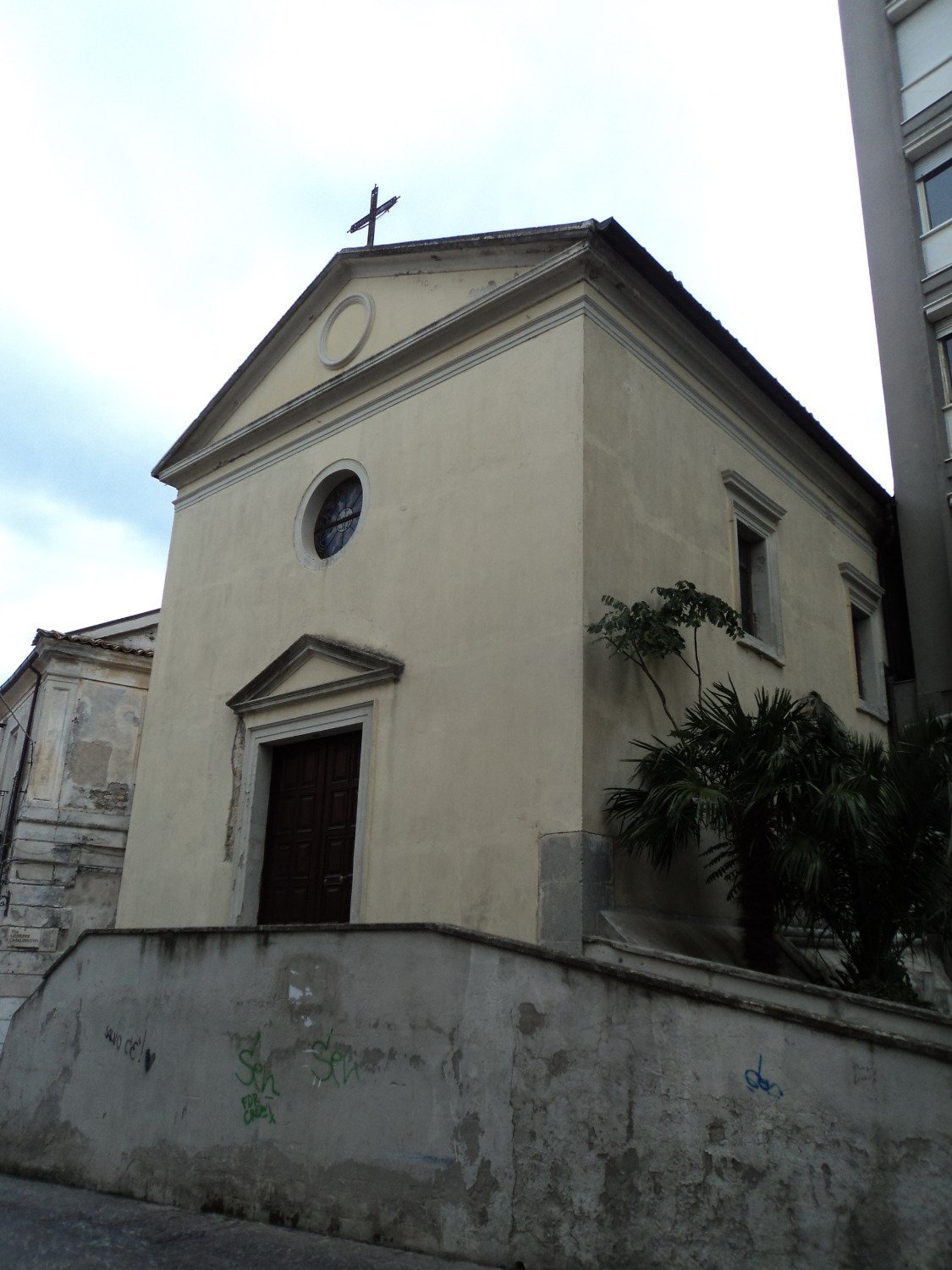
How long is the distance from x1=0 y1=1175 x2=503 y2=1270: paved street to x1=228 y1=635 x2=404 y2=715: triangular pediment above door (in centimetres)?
464

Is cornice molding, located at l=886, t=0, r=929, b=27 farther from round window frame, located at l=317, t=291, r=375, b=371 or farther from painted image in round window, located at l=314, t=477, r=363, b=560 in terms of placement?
painted image in round window, located at l=314, t=477, r=363, b=560

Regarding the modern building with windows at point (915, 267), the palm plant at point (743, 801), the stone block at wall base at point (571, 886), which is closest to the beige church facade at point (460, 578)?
the stone block at wall base at point (571, 886)

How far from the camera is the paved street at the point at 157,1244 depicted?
5105 millimetres

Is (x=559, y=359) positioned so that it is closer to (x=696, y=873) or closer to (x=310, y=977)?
(x=696, y=873)

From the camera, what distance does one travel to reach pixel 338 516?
11.5m

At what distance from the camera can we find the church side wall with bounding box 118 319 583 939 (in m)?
8.41

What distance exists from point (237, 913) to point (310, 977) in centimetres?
433

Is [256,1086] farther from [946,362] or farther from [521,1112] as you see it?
[946,362]

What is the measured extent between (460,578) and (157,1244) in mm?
5529

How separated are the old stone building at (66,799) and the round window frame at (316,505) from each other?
776cm

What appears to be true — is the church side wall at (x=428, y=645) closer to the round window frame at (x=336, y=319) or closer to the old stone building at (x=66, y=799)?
the round window frame at (x=336, y=319)

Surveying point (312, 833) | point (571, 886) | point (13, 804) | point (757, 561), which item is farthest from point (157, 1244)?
point (13, 804)

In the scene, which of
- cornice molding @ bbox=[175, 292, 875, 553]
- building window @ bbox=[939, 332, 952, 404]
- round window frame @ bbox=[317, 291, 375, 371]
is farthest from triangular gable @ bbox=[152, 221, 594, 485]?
building window @ bbox=[939, 332, 952, 404]

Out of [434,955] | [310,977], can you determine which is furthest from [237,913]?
[434,955]
